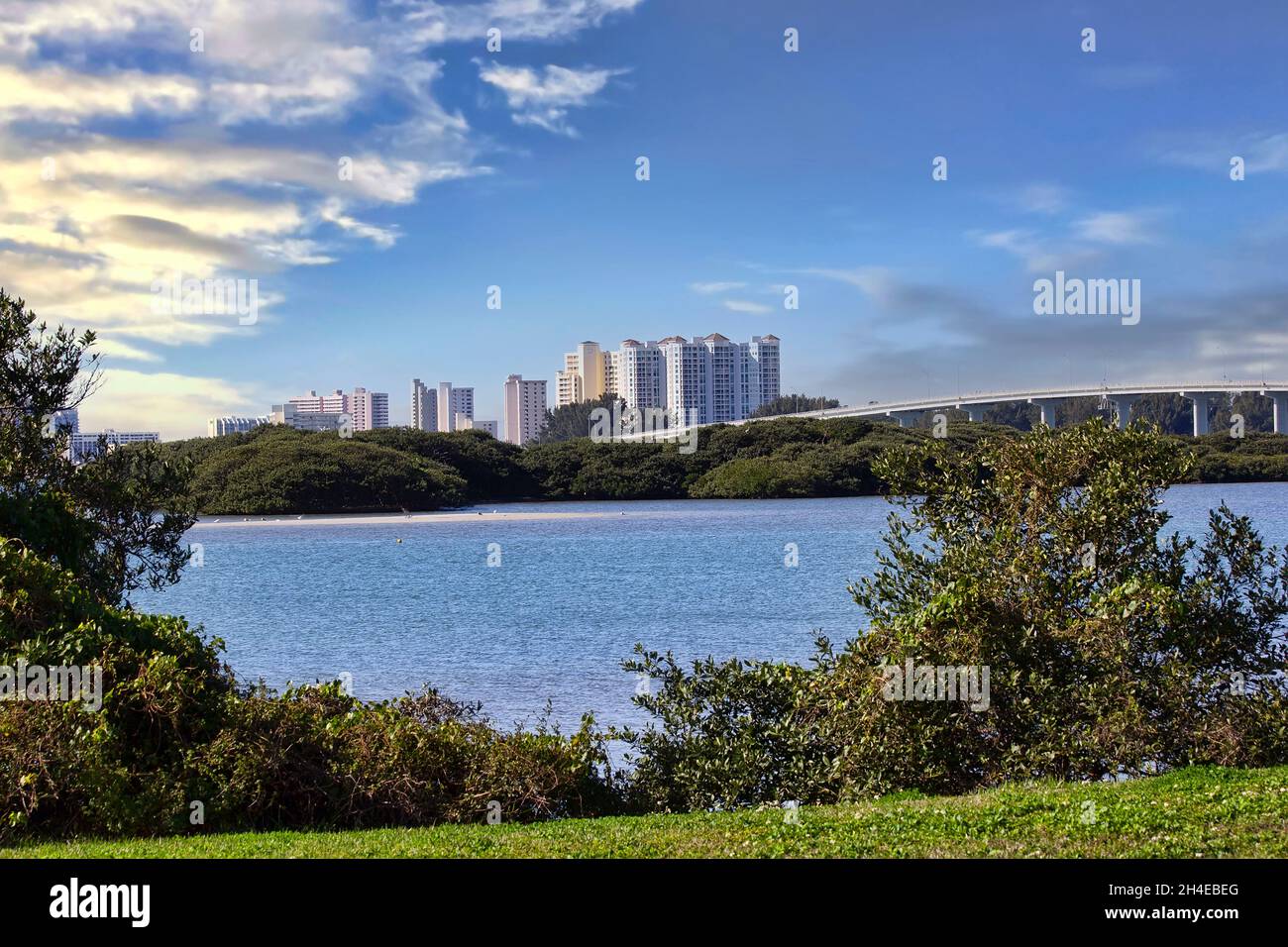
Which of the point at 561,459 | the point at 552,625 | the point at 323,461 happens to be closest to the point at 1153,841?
the point at 552,625

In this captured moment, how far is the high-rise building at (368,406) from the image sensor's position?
19325cm

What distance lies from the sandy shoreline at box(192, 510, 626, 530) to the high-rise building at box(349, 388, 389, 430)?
110 meters

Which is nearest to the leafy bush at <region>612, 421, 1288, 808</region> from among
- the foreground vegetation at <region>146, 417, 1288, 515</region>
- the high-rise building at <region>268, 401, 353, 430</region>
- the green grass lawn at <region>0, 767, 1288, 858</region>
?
the green grass lawn at <region>0, 767, 1288, 858</region>

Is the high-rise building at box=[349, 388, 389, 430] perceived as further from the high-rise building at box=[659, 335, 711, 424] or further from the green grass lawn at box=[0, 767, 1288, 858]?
the green grass lawn at box=[0, 767, 1288, 858]

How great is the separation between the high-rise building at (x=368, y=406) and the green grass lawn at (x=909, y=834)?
616 feet

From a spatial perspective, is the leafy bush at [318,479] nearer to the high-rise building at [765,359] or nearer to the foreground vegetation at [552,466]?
the foreground vegetation at [552,466]

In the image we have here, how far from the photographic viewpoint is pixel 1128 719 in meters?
10.7

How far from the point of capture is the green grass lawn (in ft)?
24.7

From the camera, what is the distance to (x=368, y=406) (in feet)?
638

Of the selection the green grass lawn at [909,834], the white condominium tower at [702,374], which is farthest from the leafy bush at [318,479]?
the white condominium tower at [702,374]

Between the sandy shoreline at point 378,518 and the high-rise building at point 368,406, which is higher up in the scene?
the high-rise building at point 368,406

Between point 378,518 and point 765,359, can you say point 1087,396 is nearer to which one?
point 378,518

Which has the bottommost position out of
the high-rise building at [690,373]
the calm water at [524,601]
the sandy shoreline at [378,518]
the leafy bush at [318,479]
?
the calm water at [524,601]

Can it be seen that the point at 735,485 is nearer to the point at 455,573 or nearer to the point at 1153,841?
the point at 455,573
